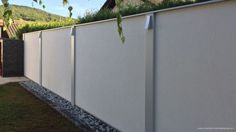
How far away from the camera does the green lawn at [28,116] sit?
6.85 metres

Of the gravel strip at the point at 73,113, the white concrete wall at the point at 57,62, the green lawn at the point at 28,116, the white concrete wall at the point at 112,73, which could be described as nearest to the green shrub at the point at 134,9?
the white concrete wall at the point at 112,73

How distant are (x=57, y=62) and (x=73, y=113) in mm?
2827

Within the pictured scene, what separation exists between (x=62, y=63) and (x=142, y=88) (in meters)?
5.33

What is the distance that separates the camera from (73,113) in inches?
328

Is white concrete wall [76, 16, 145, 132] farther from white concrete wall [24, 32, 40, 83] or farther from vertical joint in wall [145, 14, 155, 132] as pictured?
white concrete wall [24, 32, 40, 83]

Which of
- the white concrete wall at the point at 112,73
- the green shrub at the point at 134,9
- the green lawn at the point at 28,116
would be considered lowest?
the green lawn at the point at 28,116

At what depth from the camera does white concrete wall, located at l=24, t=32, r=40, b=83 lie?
1417 centimetres

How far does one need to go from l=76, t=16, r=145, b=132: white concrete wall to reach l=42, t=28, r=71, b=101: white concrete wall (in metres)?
0.98
